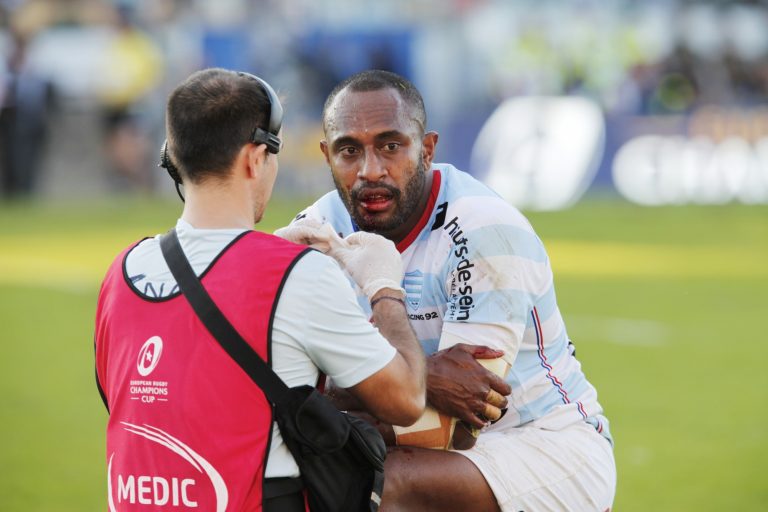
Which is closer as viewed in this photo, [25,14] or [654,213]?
[654,213]

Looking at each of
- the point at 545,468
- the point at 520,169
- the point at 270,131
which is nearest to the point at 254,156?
the point at 270,131

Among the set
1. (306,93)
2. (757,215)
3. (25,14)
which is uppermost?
(25,14)

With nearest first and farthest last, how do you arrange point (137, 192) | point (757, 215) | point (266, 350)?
point (266, 350)
point (757, 215)
point (137, 192)

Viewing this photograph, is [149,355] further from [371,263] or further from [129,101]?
[129,101]

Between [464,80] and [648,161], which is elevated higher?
[464,80]

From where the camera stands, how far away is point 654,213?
939 inches

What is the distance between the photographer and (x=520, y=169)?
953 inches

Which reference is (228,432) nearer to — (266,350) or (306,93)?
(266,350)

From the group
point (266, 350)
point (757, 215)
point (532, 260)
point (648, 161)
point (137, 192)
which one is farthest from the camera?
point (137, 192)

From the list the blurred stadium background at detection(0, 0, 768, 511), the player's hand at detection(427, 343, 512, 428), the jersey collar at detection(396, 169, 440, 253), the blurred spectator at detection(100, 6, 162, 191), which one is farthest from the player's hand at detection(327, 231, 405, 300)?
the blurred spectator at detection(100, 6, 162, 191)

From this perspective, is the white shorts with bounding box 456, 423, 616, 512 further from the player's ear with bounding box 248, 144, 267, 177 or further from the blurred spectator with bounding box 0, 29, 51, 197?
the blurred spectator with bounding box 0, 29, 51, 197

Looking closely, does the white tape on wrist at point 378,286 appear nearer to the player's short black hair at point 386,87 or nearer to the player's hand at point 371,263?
the player's hand at point 371,263

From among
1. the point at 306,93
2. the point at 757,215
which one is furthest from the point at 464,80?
the point at 757,215

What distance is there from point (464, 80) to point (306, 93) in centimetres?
534
